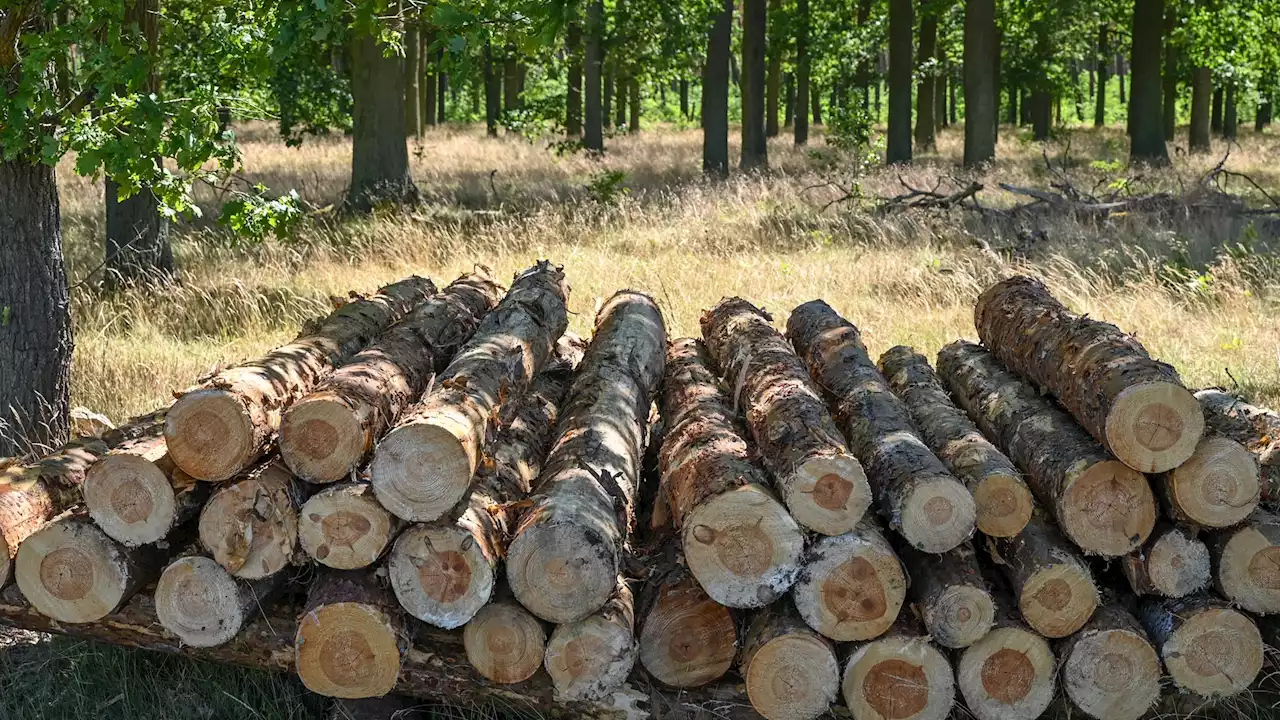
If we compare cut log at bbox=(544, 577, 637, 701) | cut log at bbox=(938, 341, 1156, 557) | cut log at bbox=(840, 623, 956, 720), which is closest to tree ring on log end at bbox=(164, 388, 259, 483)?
cut log at bbox=(544, 577, 637, 701)

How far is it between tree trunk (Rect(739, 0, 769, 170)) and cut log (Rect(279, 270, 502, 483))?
50.5 ft

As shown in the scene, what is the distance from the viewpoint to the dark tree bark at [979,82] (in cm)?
1894

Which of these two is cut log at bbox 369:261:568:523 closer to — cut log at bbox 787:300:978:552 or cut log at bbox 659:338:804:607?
cut log at bbox 659:338:804:607

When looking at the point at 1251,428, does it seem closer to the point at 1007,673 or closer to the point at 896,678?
the point at 1007,673

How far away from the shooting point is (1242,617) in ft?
12.1

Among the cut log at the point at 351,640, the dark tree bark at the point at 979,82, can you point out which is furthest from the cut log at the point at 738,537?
the dark tree bark at the point at 979,82

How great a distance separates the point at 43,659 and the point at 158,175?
2488mm

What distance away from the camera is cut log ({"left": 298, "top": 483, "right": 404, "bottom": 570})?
11.6 ft

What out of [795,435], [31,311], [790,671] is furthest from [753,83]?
[790,671]

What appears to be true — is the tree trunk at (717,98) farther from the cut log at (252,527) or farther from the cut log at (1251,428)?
the cut log at (252,527)

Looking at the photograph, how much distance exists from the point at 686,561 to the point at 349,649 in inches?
44.3

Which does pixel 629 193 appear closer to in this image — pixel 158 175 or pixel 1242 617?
pixel 158 175

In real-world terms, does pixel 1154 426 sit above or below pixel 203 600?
above

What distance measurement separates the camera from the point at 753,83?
68.0ft
